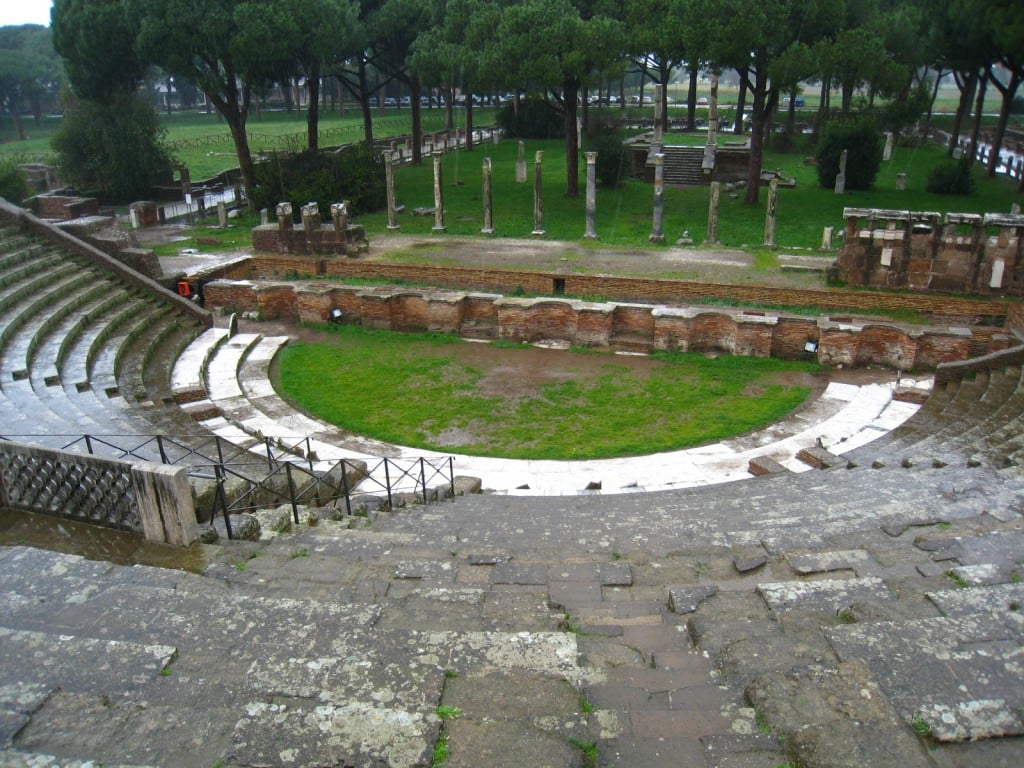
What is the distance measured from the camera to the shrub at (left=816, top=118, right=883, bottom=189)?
A: 2962cm

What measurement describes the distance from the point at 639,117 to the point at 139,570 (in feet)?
166

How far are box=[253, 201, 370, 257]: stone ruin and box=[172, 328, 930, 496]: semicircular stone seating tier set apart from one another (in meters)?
6.89

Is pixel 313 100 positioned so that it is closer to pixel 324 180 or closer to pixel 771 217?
pixel 324 180

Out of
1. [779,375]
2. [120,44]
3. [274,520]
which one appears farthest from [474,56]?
[274,520]

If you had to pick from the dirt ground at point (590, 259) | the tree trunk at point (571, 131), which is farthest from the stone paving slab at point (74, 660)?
the tree trunk at point (571, 131)

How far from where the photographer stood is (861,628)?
15.5ft

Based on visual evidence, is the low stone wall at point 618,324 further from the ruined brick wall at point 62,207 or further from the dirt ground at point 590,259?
the ruined brick wall at point 62,207

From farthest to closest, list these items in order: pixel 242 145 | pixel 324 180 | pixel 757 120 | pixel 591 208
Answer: pixel 242 145 → pixel 324 180 → pixel 757 120 → pixel 591 208

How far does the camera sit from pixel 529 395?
573 inches

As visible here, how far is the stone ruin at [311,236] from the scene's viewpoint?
71.5 ft

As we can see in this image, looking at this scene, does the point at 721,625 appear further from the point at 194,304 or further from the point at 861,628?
the point at 194,304

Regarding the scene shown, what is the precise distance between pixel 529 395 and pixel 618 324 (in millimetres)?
3607

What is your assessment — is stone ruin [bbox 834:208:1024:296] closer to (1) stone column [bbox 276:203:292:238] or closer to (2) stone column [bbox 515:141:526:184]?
(1) stone column [bbox 276:203:292:238]

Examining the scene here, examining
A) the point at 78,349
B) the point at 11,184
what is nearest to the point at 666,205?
the point at 78,349
